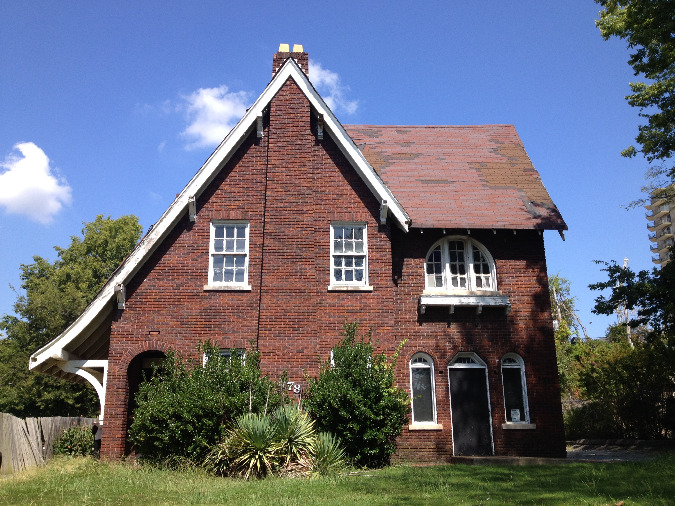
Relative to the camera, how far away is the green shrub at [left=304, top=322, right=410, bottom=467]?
1357cm

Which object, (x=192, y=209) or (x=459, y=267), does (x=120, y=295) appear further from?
(x=459, y=267)

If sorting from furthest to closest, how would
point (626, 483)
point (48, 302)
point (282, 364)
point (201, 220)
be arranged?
point (48, 302) → point (201, 220) → point (282, 364) → point (626, 483)

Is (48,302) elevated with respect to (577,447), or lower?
elevated

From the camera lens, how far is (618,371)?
64.6 feet

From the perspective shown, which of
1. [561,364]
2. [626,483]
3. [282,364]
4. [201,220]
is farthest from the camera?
[561,364]

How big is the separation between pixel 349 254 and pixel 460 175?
5.01 metres

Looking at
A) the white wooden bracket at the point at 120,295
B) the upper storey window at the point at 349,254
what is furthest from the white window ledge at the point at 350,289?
the white wooden bracket at the point at 120,295

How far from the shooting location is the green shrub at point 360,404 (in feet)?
44.5

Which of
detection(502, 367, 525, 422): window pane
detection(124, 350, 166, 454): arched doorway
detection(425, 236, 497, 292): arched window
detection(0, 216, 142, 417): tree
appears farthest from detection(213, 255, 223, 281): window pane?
detection(0, 216, 142, 417): tree

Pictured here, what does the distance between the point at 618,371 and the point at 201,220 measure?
1440 cm

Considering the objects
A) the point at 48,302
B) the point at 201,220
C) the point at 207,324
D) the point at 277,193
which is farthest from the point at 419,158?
the point at 48,302

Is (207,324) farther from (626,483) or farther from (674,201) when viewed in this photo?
(674,201)

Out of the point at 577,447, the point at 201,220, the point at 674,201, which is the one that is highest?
the point at 674,201

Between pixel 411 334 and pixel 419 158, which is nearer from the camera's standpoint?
pixel 411 334
